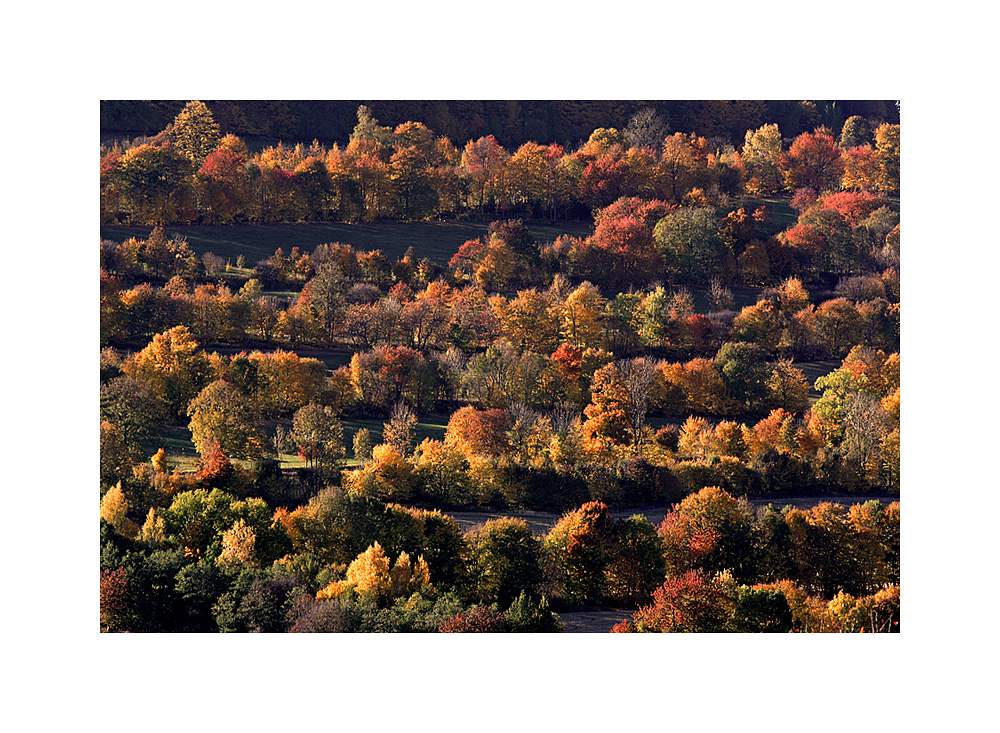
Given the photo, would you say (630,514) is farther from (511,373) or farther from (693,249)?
(693,249)

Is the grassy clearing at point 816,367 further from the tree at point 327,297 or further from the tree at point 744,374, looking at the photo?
the tree at point 327,297

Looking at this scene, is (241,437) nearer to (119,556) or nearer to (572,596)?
(119,556)

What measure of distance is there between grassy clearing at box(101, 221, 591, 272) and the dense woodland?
867 millimetres

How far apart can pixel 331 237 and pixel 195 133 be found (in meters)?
12.3

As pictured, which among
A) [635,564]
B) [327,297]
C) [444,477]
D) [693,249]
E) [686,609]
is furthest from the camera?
[693,249]

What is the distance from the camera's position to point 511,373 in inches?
2574

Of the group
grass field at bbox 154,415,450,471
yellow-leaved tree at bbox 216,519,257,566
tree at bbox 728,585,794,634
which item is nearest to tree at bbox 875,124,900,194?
grass field at bbox 154,415,450,471

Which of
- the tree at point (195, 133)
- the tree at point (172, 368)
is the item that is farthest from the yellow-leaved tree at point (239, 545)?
the tree at point (195, 133)

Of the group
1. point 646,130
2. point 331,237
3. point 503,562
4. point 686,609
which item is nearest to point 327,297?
point 331,237

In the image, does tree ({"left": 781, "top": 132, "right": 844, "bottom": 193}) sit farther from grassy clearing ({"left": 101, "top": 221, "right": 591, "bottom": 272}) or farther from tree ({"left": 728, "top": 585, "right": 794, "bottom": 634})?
tree ({"left": 728, "top": 585, "right": 794, "bottom": 634})

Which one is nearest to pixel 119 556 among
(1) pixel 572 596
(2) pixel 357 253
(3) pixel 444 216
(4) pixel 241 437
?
(4) pixel 241 437

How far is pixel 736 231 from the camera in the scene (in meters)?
79.9

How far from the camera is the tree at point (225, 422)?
56500 mm

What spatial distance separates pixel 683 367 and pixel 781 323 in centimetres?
839
